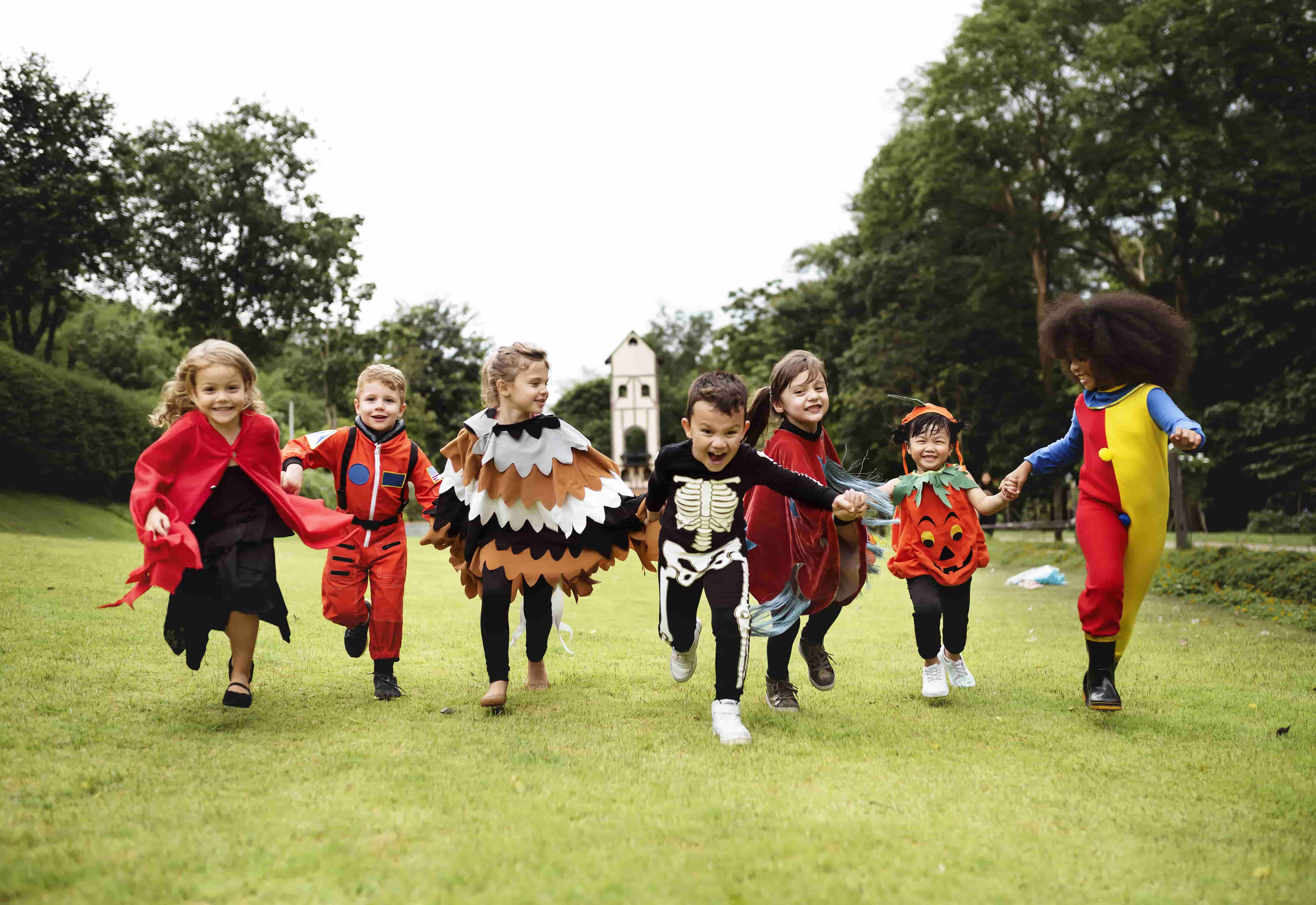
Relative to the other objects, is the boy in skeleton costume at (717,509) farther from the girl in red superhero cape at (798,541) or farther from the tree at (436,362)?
the tree at (436,362)

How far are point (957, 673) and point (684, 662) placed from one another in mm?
1747

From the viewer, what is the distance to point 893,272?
27.7 metres

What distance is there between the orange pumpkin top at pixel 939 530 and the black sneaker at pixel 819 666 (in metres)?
0.62

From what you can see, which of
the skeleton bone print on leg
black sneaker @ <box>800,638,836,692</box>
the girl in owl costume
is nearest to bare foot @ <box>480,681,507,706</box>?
the girl in owl costume

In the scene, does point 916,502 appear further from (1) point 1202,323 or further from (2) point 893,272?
(2) point 893,272

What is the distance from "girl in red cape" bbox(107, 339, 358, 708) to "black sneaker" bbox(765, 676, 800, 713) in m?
2.42

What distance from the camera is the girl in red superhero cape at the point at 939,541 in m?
5.33

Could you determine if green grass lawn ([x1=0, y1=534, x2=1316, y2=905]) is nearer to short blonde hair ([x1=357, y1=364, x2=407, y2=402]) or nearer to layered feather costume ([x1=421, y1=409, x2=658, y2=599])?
layered feather costume ([x1=421, y1=409, x2=658, y2=599])

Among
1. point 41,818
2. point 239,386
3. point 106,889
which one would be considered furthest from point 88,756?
point 239,386

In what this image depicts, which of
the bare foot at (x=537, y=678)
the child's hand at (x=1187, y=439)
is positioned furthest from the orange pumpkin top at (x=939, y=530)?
the bare foot at (x=537, y=678)

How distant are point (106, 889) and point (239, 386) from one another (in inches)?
108

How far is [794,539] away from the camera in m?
5.12

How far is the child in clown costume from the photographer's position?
183 inches

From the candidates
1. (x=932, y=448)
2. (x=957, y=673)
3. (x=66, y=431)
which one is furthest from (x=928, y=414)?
(x=66, y=431)
